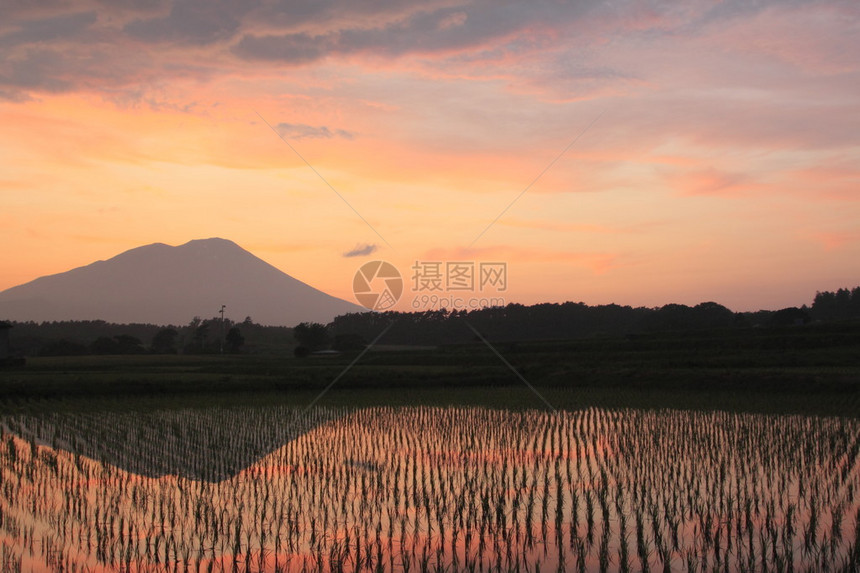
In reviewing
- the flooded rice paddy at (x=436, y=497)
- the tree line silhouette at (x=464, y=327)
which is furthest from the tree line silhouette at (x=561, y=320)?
the flooded rice paddy at (x=436, y=497)

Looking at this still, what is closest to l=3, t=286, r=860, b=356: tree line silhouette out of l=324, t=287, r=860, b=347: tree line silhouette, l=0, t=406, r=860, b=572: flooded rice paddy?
l=324, t=287, r=860, b=347: tree line silhouette

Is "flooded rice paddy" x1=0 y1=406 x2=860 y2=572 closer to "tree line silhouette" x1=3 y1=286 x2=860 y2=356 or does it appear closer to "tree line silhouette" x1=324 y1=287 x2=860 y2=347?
"tree line silhouette" x1=3 y1=286 x2=860 y2=356

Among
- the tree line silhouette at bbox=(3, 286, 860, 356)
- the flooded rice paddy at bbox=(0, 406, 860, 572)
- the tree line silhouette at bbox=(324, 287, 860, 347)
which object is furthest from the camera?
the tree line silhouette at bbox=(324, 287, 860, 347)

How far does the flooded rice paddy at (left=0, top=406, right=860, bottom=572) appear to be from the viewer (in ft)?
19.3

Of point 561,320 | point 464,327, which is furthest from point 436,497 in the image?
point 464,327

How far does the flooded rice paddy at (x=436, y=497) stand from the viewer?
5.88 m

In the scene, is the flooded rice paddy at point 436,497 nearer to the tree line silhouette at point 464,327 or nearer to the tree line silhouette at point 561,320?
the tree line silhouette at point 464,327

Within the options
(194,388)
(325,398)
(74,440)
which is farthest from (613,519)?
(194,388)

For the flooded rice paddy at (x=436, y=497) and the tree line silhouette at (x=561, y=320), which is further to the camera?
the tree line silhouette at (x=561, y=320)

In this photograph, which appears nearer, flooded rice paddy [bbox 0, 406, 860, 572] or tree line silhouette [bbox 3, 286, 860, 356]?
flooded rice paddy [bbox 0, 406, 860, 572]

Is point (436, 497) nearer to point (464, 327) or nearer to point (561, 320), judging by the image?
point (561, 320)

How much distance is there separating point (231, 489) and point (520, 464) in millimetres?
3928

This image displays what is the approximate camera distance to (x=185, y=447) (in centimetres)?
1149

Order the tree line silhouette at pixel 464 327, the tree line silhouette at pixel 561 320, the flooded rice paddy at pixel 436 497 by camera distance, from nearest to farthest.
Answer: the flooded rice paddy at pixel 436 497 → the tree line silhouette at pixel 464 327 → the tree line silhouette at pixel 561 320
